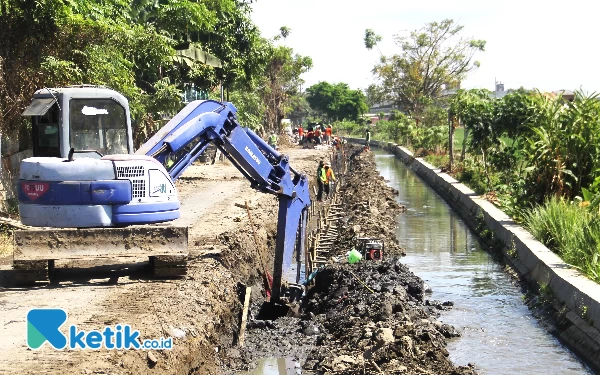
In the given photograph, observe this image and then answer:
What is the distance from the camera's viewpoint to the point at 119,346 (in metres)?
9.09

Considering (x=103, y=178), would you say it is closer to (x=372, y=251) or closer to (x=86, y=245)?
(x=86, y=245)

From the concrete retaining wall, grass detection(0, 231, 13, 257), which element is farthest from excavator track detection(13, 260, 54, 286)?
the concrete retaining wall

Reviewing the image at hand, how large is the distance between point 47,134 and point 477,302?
8.98 m

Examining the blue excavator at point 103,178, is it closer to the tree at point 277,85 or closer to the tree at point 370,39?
the tree at point 277,85

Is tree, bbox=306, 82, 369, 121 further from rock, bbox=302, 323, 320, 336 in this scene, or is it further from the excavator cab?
the excavator cab

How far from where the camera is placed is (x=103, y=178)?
11016 millimetres

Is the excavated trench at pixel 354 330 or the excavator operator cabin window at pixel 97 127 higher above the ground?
the excavator operator cabin window at pixel 97 127

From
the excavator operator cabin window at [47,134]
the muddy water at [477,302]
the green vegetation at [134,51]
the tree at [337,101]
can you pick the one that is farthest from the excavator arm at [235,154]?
the tree at [337,101]

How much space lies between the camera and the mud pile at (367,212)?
20906 mm

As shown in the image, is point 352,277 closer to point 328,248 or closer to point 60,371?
point 328,248

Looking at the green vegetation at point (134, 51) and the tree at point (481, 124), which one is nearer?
the green vegetation at point (134, 51)

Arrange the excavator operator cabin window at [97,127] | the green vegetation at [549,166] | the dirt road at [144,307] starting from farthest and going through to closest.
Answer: the green vegetation at [549,166] < the excavator operator cabin window at [97,127] < the dirt road at [144,307]

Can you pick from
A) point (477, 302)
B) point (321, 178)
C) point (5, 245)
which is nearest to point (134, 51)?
point (321, 178)

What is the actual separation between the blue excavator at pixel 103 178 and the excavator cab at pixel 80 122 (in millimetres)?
15
